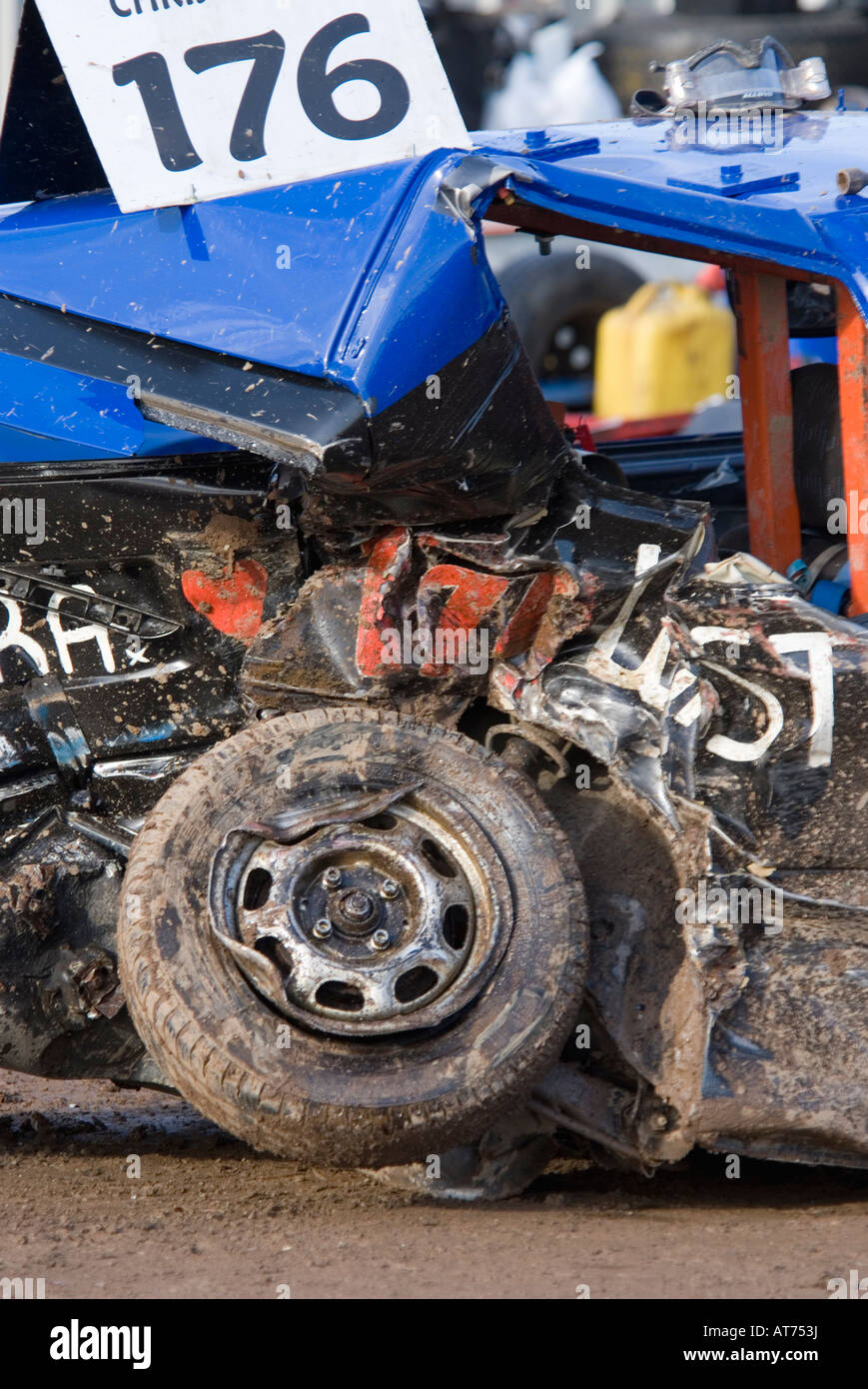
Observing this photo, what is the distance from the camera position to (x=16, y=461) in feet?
11.3

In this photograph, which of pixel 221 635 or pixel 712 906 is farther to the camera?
pixel 221 635

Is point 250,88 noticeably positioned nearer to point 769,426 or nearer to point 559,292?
point 769,426

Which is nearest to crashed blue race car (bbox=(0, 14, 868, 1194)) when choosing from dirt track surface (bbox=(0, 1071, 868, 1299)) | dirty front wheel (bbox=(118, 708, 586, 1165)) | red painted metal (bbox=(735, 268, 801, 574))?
dirty front wheel (bbox=(118, 708, 586, 1165))

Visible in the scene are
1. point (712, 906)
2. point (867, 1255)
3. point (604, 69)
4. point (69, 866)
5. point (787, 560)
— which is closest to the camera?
point (867, 1255)

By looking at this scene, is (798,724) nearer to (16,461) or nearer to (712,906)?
(712,906)

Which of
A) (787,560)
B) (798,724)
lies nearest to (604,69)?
(787,560)

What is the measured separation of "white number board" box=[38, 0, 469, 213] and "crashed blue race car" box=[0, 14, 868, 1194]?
0.27ft

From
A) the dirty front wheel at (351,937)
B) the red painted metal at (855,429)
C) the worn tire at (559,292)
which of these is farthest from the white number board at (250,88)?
the worn tire at (559,292)

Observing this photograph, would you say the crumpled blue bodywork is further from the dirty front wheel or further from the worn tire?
the worn tire

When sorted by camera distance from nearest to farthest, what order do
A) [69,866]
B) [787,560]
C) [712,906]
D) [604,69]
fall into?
[712,906] < [69,866] < [787,560] < [604,69]

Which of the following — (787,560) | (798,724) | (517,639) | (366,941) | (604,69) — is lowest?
(366,941)

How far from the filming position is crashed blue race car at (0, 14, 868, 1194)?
304 cm

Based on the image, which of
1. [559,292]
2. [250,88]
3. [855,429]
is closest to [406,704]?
[855,429]

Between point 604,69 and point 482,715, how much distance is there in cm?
1236
